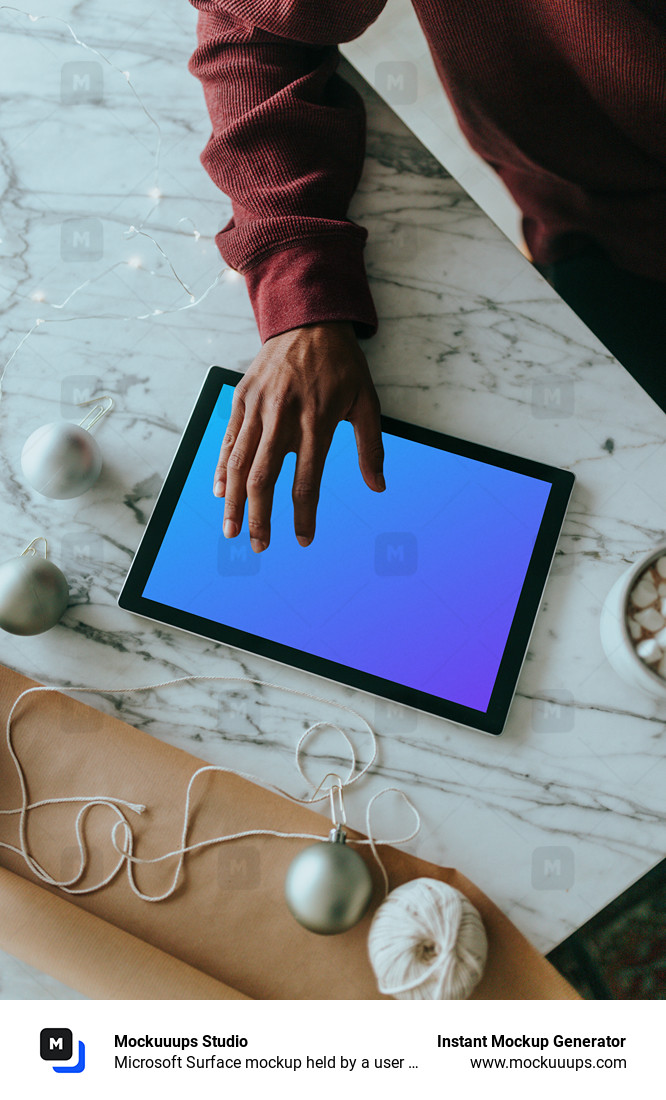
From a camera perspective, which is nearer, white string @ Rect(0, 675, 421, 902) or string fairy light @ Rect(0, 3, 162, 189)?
white string @ Rect(0, 675, 421, 902)

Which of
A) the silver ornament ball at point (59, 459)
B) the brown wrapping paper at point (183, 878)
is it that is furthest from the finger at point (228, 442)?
the brown wrapping paper at point (183, 878)

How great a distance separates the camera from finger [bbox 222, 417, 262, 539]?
61cm

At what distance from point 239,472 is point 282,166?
260mm

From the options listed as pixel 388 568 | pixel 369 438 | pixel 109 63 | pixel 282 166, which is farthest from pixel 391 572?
pixel 109 63

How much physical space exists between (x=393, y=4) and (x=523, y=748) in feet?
2.29

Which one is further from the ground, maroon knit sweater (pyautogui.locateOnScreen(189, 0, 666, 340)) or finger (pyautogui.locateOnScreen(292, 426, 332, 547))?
maroon knit sweater (pyautogui.locateOnScreen(189, 0, 666, 340))

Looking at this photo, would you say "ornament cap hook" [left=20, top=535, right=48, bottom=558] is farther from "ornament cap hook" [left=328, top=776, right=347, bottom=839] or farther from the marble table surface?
"ornament cap hook" [left=328, top=776, right=347, bottom=839]

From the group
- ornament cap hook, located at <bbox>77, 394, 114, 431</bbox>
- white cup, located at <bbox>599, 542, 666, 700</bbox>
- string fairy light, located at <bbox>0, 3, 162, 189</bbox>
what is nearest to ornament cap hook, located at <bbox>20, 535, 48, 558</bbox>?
ornament cap hook, located at <bbox>77, 394, 114, 431</bbox>

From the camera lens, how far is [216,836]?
1.89 feet

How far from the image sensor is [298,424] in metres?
0.63

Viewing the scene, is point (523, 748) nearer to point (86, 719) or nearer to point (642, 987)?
point (86, 719)

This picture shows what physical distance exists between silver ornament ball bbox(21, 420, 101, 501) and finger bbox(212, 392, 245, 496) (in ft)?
0.35
